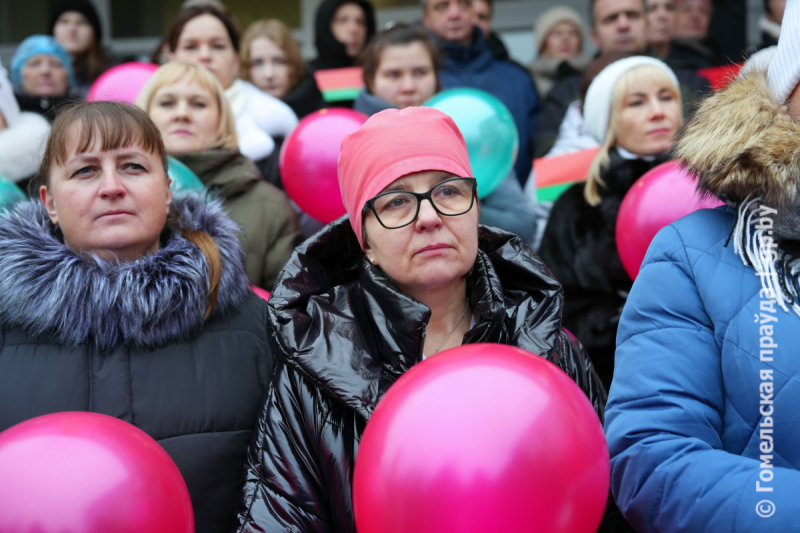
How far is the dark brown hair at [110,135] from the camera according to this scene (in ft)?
7.86

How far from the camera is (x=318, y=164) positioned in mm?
3416

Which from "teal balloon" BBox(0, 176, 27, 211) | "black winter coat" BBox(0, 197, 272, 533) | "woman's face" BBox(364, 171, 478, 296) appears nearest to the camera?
"woman's face" BBox(364, 171, 478, 296)

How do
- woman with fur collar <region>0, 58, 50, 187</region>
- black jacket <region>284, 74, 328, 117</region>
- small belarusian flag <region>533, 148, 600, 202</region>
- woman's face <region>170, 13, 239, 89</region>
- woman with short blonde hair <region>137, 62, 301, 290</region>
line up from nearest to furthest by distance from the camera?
woman with short blonde hair <region>137, 62, 301, 290</region> < woman with fur collar <region>0, 58, 50, 187</region> < small belarusian flag <region>533, 148, 600, 202</region> < woman's face <region>170, 13, 239, 89</region> < black jacket <region>284, 74, 328, 117</region>

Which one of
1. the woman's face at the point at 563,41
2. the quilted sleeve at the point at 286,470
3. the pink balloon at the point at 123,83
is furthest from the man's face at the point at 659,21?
the quilted sleeve at the point at 286,470

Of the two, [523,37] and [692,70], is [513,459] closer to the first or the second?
[692,70]

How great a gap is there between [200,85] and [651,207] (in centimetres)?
202

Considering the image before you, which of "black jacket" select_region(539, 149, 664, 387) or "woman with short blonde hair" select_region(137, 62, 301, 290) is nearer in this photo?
"black jacket" select_region(539, 149, 664, 387)

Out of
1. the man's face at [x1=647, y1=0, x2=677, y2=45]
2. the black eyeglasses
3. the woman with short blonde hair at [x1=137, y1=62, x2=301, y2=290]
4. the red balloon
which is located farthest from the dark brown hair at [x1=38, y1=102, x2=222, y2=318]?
the man's face at [x1=647, y1=0, x2=677, y2=45]

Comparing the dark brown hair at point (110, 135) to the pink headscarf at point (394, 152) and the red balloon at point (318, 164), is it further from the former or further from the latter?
the red balloon at point (318, 164)

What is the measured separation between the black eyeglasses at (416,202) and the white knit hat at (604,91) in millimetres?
1774

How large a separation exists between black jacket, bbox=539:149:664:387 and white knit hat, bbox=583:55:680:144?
0.18 metres

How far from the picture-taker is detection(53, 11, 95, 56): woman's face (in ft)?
18.1

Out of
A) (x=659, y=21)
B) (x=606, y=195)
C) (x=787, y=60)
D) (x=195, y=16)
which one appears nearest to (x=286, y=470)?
(x=787, y=60)

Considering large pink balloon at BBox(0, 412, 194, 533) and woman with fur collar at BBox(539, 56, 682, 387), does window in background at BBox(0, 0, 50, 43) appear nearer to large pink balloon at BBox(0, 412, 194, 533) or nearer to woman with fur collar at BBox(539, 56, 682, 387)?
woman with fur collar at BBox(539, 56, 682, 387)
